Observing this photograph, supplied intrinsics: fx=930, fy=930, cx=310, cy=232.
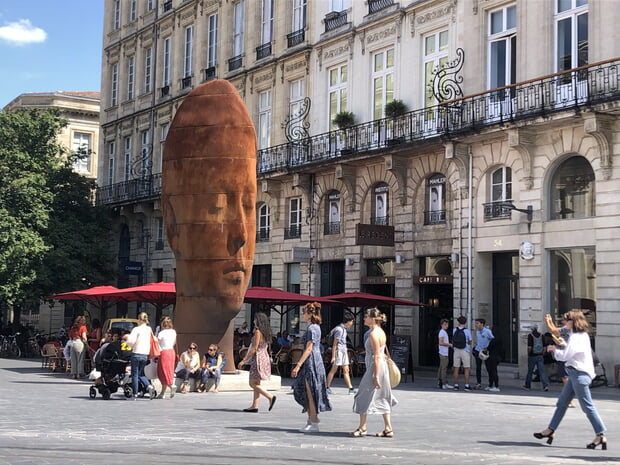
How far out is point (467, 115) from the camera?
26.8m

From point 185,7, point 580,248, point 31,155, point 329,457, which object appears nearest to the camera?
point 329,457

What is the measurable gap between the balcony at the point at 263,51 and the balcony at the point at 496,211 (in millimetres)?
13870

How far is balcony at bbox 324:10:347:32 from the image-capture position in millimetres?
33000

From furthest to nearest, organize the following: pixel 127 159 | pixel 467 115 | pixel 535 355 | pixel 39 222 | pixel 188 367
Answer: pixel 127 159 → pixel 39 222 → pixel 467 115 → pixel 535 355 → pixel 188 367

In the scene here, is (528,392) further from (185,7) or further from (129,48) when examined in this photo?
(129,48)

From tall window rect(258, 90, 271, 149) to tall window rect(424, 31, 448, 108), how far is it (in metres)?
9.23

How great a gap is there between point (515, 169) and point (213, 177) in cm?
965

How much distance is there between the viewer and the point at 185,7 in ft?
142

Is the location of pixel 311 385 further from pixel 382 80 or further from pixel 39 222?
pixel 39 222

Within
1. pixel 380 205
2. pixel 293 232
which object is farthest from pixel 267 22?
pixel 380 205

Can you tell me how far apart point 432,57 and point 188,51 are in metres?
17.1

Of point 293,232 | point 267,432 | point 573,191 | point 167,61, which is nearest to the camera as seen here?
point 267,432

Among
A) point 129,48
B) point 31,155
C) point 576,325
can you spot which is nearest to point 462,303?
point 576,325

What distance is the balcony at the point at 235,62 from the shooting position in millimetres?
39022
